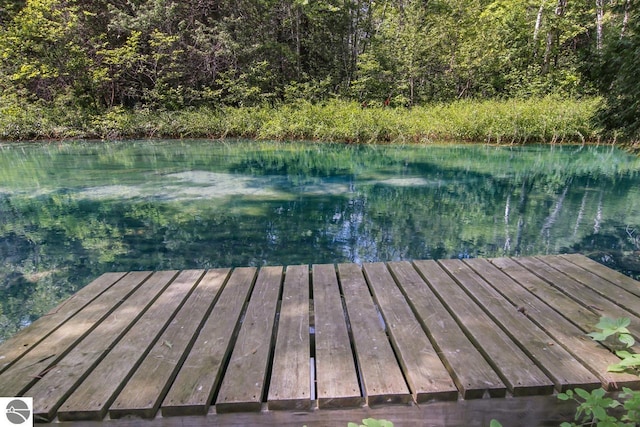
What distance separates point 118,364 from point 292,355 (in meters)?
0.66

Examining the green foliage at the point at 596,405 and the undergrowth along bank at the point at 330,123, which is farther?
the undergrowth along bank at the point at 330,123

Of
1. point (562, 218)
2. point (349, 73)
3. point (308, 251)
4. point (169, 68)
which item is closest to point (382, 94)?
point (349, 73)

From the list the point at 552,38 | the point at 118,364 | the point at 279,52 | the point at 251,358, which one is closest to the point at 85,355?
the point at 118,364

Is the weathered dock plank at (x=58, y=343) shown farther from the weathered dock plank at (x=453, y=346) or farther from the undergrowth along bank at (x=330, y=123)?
the undergrowth along bank at (x=330, y=123)

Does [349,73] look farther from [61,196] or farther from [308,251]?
[308,251]

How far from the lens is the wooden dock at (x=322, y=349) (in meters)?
1.26

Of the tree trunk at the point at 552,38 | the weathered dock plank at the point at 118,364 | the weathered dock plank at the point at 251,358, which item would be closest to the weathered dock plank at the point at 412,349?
the weathered dock plank at the point at 251,358

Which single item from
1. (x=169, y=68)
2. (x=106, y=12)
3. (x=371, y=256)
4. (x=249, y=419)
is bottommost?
(x=371, y=256)

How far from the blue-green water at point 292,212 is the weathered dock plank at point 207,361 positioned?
1.57 meters

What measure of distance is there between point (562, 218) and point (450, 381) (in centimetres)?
409

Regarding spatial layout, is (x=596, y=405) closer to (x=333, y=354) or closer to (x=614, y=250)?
(x=333, y=354)

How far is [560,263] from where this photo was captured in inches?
94.0
